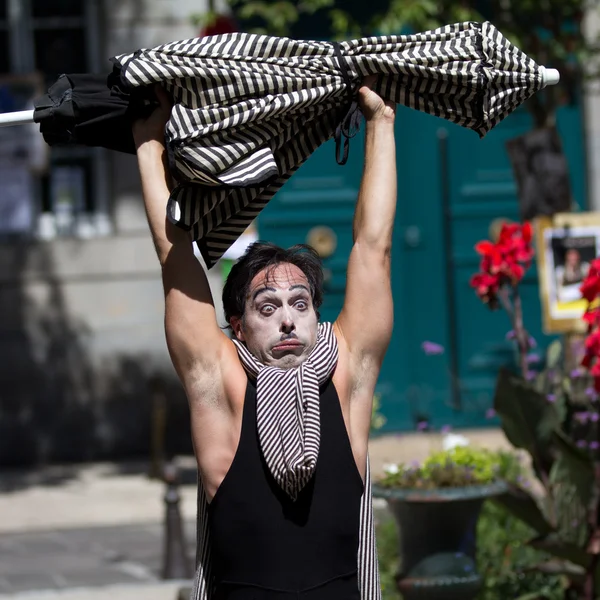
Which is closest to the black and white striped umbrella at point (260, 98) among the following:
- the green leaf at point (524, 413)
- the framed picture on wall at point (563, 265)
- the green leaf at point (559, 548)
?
the green leaf at point (524, 413)

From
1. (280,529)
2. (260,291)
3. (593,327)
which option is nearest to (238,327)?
(260,291)

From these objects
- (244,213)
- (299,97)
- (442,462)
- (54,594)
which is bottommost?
(54,594)

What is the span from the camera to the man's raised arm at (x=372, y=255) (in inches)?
127

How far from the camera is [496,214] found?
424 inches

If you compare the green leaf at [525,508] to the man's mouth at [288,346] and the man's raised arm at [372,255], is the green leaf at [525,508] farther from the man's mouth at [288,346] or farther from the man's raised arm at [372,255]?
the man's mouth at [288,346]

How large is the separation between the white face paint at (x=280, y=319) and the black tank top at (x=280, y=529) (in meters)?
0.13

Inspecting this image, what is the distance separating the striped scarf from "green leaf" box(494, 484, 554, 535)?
→ 2148 mm

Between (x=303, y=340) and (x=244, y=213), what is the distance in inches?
14.4

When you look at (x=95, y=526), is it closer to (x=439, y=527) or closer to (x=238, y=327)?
(x=439, y=527)

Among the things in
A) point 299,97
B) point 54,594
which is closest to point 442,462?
point 54,594

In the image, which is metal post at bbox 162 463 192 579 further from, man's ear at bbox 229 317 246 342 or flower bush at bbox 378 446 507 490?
man's ear at bbox 229 317 246 342

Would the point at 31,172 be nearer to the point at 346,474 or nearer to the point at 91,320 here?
the point at 91,320

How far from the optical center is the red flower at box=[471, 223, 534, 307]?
5664 mm

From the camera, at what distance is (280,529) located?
3.05 metres
